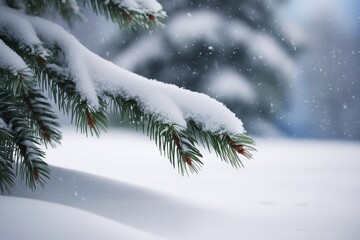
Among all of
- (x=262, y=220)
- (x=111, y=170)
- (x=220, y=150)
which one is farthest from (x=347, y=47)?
(x=220, y=150)

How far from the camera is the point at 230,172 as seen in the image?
4398 millimetres

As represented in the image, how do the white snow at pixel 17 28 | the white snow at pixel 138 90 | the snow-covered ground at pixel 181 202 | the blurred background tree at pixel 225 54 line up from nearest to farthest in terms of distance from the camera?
1. the white snow at pixel 138 90
2. the white snow at pixel 17 28
3. the snow-covered ground at pixel 181 202
4. the blurred background tree at pixel 225 54

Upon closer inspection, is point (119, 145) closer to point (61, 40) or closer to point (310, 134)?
point (310, 134)

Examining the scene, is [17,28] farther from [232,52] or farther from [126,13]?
[232,52]

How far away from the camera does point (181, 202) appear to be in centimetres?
268

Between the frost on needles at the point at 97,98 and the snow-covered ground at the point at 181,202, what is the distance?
0.20 metres

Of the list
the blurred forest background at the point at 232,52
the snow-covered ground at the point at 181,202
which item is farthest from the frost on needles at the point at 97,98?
the blurred forest background at the point at 232,52

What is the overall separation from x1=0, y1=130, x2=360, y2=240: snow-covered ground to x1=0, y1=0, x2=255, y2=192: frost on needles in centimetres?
20

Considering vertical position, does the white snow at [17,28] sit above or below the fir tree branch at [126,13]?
below

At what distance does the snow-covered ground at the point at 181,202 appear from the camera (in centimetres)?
136

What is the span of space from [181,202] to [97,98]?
1737 millimetres

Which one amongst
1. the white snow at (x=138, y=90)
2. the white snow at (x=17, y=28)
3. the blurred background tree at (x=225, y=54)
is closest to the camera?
the white snow at (x=138, y=90)

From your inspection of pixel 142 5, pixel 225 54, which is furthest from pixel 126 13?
pixel 225 54

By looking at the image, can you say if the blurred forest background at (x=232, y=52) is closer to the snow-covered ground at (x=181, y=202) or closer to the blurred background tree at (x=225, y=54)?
the blurred background tree at (x=225, y=54)
